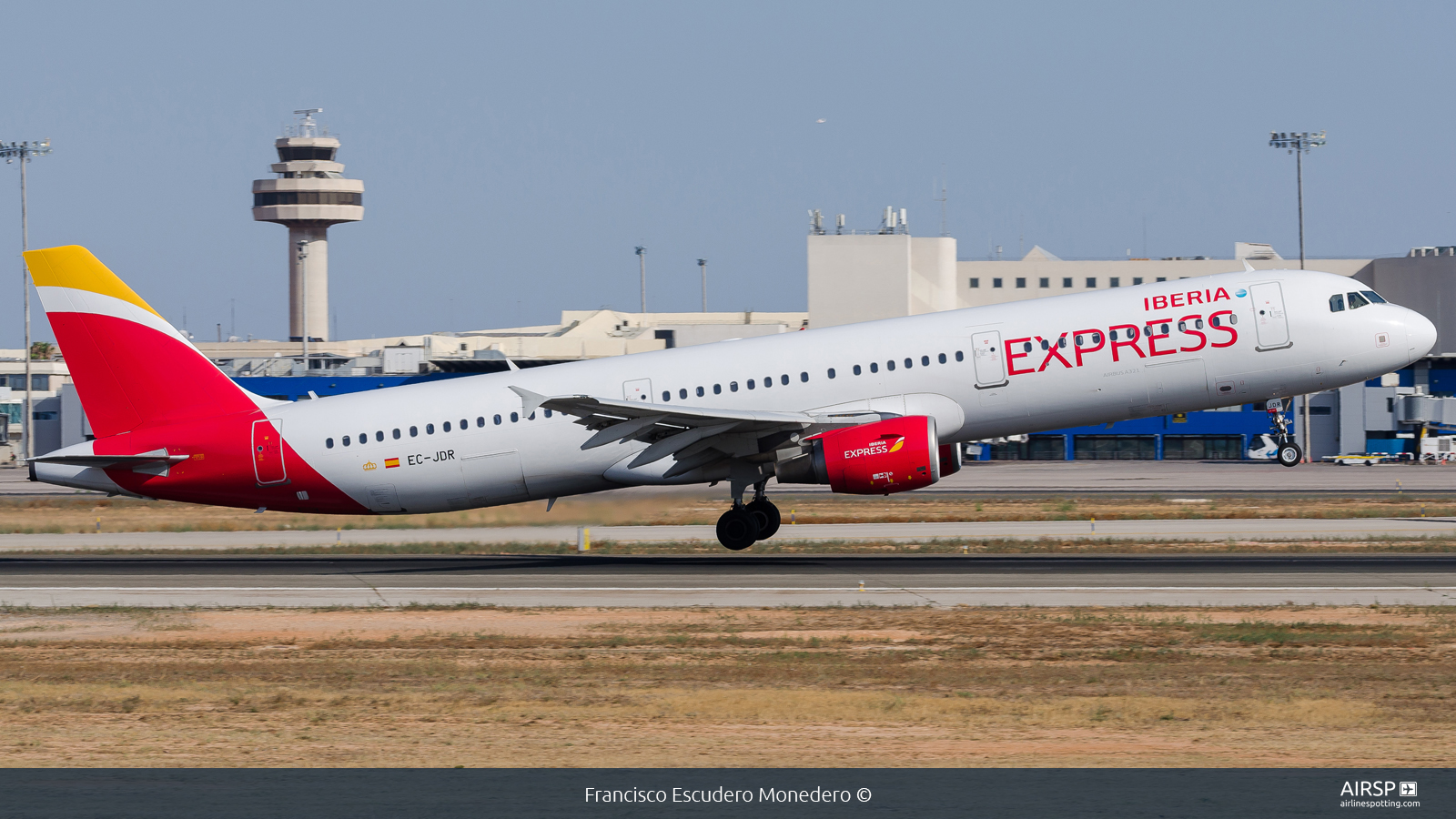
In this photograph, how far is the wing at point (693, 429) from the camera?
27.1m

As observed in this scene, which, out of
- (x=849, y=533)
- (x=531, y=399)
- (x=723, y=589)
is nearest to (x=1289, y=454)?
(x=849, y=533)

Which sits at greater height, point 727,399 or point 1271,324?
point 1271,324

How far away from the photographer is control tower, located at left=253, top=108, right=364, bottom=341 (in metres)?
180

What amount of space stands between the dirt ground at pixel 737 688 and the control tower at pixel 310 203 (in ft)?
542

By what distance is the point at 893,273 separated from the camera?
4348 inches

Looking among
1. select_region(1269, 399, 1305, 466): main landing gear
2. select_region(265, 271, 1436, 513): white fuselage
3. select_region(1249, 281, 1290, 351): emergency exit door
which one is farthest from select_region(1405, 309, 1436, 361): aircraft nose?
select_region(1269, 399, 1305, 466): main landing gear

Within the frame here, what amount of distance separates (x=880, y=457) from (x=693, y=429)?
3773mm

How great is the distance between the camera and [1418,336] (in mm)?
28312

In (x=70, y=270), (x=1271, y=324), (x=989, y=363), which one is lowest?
(x=989, y=363)

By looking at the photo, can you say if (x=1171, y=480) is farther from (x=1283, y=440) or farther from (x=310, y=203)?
(x=310, y=203)
